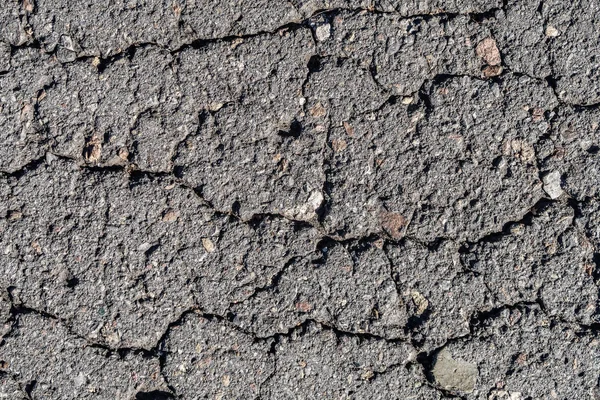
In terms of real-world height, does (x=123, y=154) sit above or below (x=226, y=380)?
above

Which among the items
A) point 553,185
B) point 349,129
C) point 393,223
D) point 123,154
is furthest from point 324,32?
point 553,185

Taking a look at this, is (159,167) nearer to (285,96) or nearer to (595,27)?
(285,96)

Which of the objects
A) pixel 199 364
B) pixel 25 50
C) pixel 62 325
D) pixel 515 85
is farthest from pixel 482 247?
pixel 25 50

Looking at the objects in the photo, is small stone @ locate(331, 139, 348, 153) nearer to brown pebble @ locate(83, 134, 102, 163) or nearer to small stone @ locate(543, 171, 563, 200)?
small stone @ locate(543, 171, 563, 200)

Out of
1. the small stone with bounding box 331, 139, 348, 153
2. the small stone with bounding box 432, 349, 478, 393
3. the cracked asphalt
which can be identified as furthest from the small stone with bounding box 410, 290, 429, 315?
the small stone with bounding box 331, 139, 348, 153

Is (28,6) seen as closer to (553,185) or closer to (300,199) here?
(300,199)

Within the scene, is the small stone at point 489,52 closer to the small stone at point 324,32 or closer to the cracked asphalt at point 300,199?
the cracked asphalt at point 300,199
